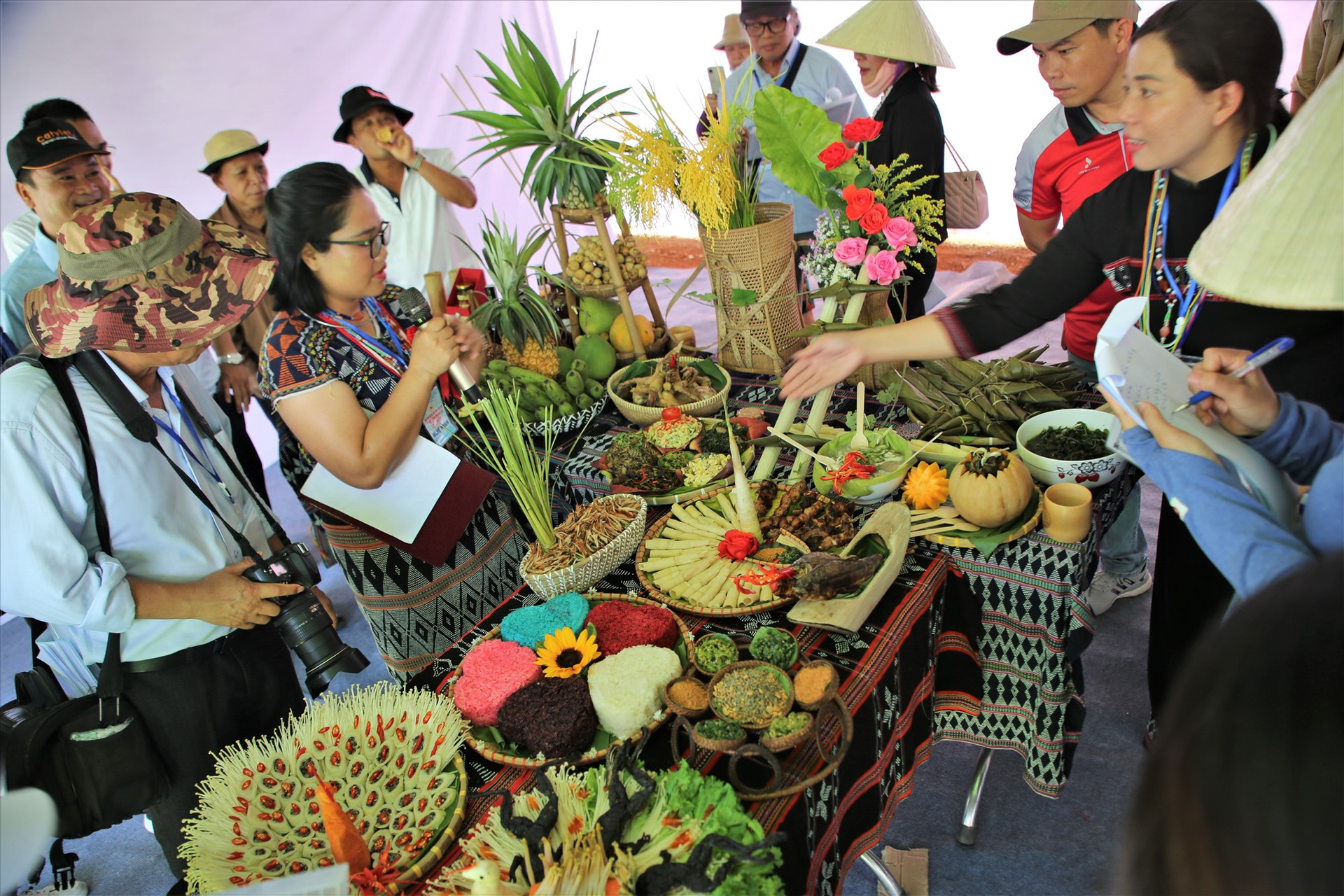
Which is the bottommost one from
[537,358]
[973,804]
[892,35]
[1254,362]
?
[973,804]

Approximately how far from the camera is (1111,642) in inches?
118

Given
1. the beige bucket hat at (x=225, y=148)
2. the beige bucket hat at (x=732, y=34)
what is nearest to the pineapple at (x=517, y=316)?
the beige bucket hat at (x=225, y=148)

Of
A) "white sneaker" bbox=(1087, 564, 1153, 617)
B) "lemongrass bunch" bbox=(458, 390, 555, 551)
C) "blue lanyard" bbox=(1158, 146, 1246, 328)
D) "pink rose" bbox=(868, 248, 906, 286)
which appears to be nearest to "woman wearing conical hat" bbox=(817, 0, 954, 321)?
"pink rose" bbox=(868, 248, 906, 286)

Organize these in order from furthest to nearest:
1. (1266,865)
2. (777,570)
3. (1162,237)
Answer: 1. (1162,237)
2. (777,570)
3. (1266,865)

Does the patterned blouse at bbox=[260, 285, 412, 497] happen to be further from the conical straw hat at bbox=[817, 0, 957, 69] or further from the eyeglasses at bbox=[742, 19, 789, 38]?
the eyeglasses at bbox=[742, 19, 789, 38]

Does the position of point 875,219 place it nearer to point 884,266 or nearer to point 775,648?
point 884,266

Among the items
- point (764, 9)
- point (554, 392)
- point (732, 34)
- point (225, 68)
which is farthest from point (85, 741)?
point (732, 34)

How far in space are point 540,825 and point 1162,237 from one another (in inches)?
76.6

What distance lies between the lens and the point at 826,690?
1415 mm

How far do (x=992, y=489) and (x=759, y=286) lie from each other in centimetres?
124

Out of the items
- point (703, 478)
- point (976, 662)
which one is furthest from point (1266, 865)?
point (703, 478)

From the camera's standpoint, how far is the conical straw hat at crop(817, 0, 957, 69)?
11.4 feet

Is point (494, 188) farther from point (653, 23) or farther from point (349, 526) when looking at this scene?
point (349, 526)

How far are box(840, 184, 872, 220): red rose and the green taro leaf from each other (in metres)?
0.19
